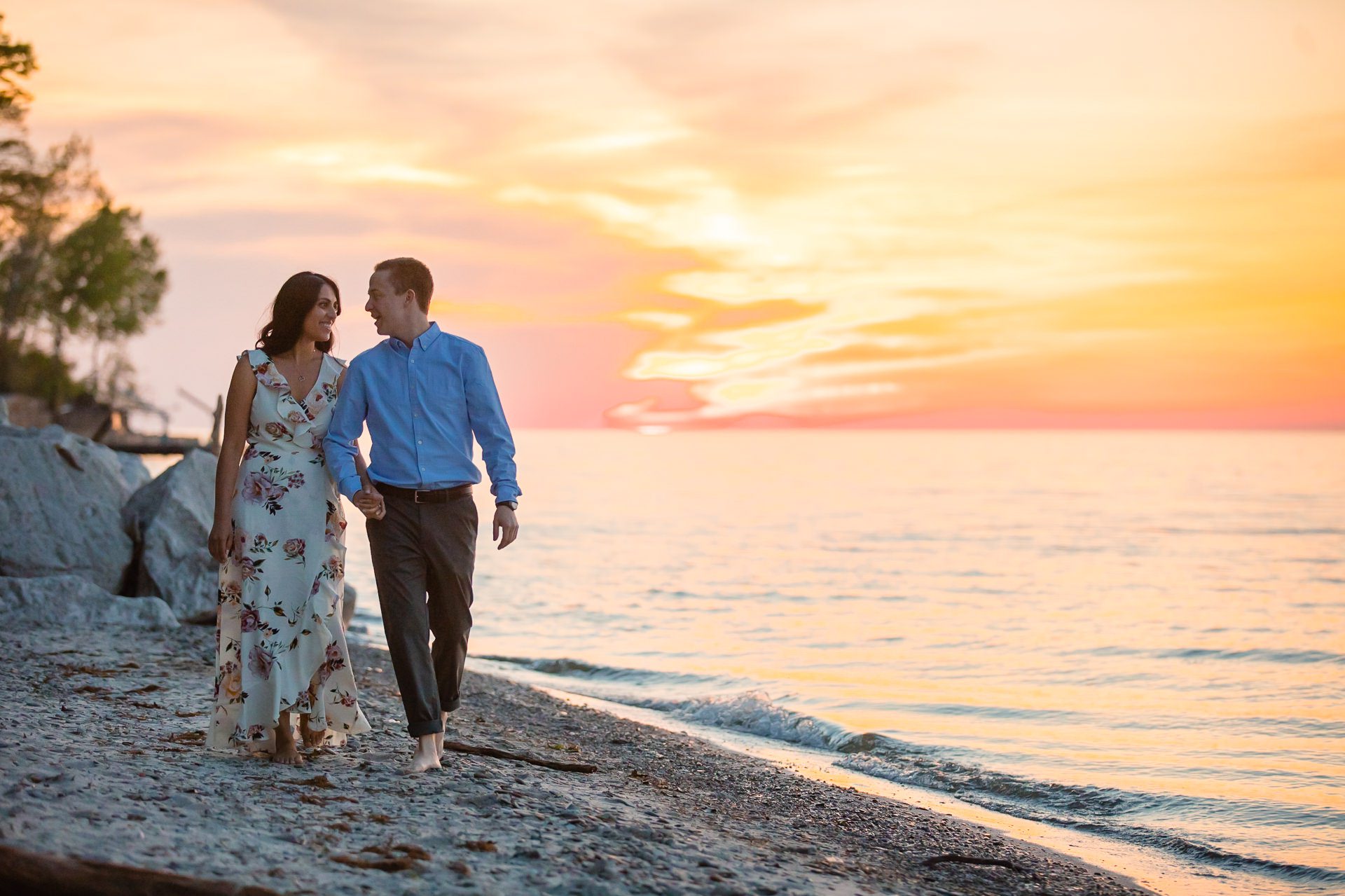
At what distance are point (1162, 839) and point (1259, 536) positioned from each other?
3427 cm

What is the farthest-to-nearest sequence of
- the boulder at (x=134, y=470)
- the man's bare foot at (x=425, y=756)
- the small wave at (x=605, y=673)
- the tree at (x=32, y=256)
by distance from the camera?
the tree at (x=32, y=256) → the boulder at (x=134, y=470) → the small wave at (x=605, y=673) → the man's bare foot at (x=425, y=756)

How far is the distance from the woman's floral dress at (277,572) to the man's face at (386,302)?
1.61ft

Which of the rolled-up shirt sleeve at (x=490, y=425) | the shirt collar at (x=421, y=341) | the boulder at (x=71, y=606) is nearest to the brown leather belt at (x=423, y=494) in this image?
the rolled-up shirt sleeve at (x=490, y=425)

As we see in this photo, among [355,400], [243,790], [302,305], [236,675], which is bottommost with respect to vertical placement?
[243,790]

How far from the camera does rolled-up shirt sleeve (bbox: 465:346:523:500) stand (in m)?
5.29

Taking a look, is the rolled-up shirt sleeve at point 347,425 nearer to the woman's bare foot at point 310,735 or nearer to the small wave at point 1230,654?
the woman's bare foot at point 310,735

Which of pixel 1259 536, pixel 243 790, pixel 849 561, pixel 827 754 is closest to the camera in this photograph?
pixel 243 790

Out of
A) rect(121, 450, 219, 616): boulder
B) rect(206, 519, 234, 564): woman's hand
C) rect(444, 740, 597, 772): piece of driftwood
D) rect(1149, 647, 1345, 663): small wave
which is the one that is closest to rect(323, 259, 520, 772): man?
rect(206, 519, 234, 564): woman's hand

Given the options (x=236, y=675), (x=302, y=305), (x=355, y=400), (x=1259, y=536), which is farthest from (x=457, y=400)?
(x=1259, y=536)

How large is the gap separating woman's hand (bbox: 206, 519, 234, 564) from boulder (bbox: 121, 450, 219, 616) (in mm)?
5806

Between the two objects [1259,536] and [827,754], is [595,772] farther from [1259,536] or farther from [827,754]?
[1259,536]

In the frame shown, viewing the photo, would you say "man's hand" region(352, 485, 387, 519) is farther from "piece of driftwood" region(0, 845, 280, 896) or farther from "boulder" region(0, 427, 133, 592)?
"boulder" region(0, 427, 133, 592)

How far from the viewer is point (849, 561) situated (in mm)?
29094

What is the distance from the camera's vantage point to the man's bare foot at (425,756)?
5.55 metres
